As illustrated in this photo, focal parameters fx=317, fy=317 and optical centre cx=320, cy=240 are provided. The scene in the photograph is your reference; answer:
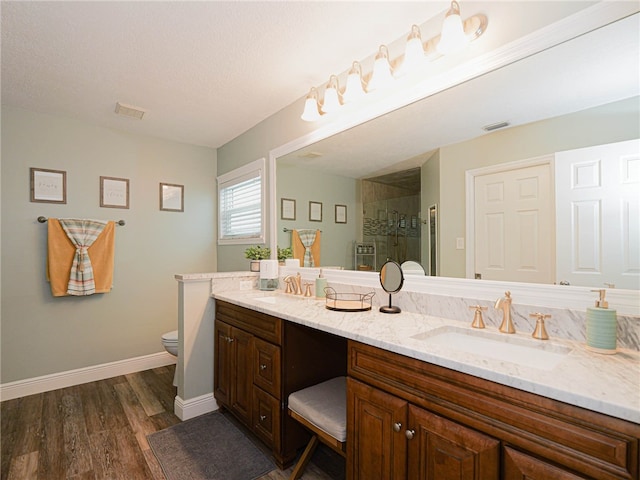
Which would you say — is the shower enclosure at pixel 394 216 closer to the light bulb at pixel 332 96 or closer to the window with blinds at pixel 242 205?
the light bulb at pixel 332 96

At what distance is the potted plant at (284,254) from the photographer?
2.66 metres

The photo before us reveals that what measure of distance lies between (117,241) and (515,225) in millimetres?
3341

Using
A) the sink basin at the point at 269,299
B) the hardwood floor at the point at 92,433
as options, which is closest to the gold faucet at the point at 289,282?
the sink basin at the point at 269,299

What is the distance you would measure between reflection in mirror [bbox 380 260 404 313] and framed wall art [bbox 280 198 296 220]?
1147 mm

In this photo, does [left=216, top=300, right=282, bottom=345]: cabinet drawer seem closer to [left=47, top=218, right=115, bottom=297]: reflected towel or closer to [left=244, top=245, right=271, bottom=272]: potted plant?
[left=244, top=245, right=271, bottom=272]: potted plant

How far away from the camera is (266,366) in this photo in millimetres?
1810

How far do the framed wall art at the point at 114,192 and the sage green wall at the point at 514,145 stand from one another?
3014mm

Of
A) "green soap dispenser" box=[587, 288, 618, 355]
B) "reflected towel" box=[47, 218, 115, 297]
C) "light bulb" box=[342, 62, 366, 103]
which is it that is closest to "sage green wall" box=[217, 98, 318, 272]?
"light bulb" box=[342, 62, 366, 103]

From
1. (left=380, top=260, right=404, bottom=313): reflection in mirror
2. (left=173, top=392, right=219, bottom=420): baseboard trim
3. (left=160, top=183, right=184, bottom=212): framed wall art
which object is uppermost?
(left=160, top=183, right=184, bottom=212): framed wall art

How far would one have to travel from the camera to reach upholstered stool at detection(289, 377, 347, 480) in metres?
1.38

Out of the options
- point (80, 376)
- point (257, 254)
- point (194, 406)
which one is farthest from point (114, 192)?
point (194, 406)

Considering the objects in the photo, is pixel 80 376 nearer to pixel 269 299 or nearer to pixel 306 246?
pixel 269 299

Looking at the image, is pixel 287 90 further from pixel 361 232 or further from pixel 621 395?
pixel 621 395

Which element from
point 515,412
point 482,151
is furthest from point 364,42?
point 515,412
